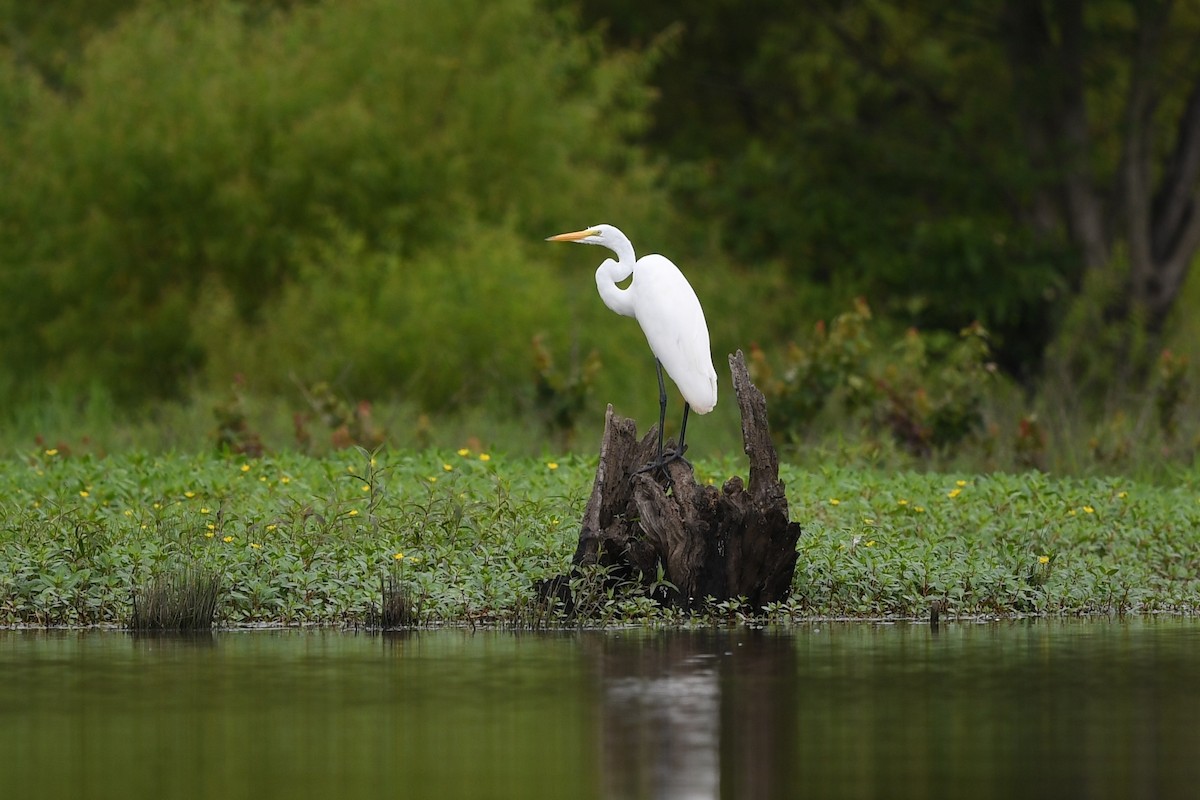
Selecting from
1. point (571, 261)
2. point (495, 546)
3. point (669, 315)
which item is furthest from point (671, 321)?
point (571, 261)

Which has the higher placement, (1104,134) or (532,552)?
(1104,134)

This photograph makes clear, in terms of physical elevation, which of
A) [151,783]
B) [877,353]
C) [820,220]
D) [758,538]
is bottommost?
[151,783]

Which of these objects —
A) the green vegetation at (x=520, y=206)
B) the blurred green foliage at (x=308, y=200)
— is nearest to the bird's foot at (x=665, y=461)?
the green vegetation at (x=520, y=206)

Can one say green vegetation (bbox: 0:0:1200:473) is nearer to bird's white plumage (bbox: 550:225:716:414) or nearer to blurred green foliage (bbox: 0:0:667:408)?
blurred green foliage (bbox: 0:0:667:408)

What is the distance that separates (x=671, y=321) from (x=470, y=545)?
1896mm

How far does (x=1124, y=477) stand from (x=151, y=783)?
10911 millimetres

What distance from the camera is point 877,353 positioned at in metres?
22.4

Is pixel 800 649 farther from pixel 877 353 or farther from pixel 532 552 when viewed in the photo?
pixel 877 353

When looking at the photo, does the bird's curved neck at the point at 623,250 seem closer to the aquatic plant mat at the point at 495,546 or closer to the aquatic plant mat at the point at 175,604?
the aquatic plant mat at the point at 495,546

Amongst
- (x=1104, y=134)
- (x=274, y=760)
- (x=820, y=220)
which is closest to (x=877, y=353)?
(x=820, y=220)

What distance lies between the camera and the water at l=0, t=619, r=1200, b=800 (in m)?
6.80

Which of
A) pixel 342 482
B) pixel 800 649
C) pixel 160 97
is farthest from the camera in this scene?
pixel 160 97

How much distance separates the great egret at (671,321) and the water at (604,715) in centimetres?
156

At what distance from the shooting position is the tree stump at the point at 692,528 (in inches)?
440
